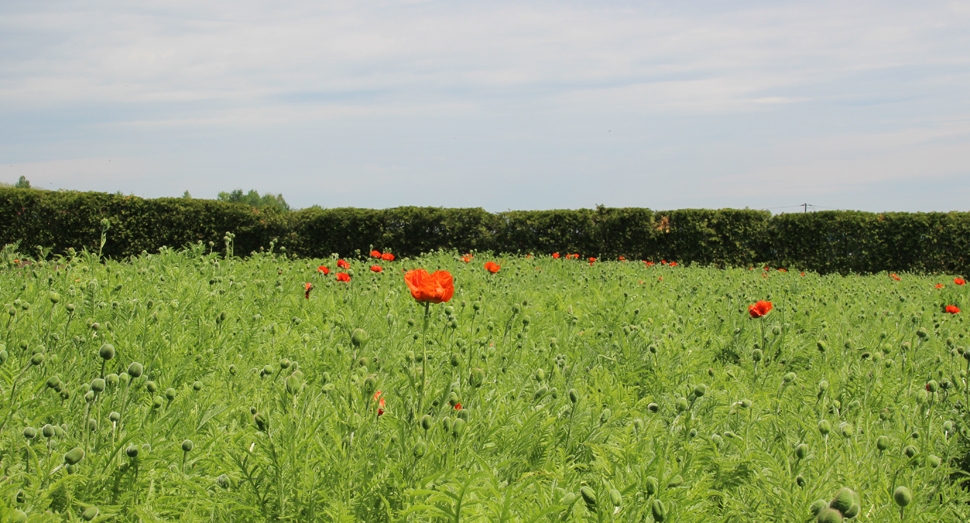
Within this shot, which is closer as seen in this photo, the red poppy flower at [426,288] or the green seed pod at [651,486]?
the green seed pod at [651,486]

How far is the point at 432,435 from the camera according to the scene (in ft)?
6.37

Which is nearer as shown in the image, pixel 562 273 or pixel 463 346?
pixel 463 346

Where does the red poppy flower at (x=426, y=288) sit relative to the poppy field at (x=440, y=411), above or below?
above

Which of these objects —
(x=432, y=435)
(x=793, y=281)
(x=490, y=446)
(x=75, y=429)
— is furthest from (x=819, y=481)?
(x=793, y=281)

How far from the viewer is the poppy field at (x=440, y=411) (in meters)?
1.64

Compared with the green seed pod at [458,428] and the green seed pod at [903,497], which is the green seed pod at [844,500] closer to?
the green seed pod at [903,497]

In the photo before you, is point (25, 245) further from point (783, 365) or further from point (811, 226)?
point (811, 226)

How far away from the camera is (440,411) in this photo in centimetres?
181

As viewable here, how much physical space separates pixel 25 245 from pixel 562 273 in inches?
594

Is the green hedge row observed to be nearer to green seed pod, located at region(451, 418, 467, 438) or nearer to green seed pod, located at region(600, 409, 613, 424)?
green seed pod, located at region(600, 409, 613, 424)

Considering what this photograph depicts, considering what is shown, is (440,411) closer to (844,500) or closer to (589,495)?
(589,495)

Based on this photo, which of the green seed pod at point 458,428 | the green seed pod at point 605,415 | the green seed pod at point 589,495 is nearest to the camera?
the green seed pod at point 589,495

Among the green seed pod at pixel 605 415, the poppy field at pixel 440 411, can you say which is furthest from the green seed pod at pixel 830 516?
the green seed pod at pixel 605 415

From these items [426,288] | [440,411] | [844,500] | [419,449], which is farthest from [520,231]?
[844,500]
